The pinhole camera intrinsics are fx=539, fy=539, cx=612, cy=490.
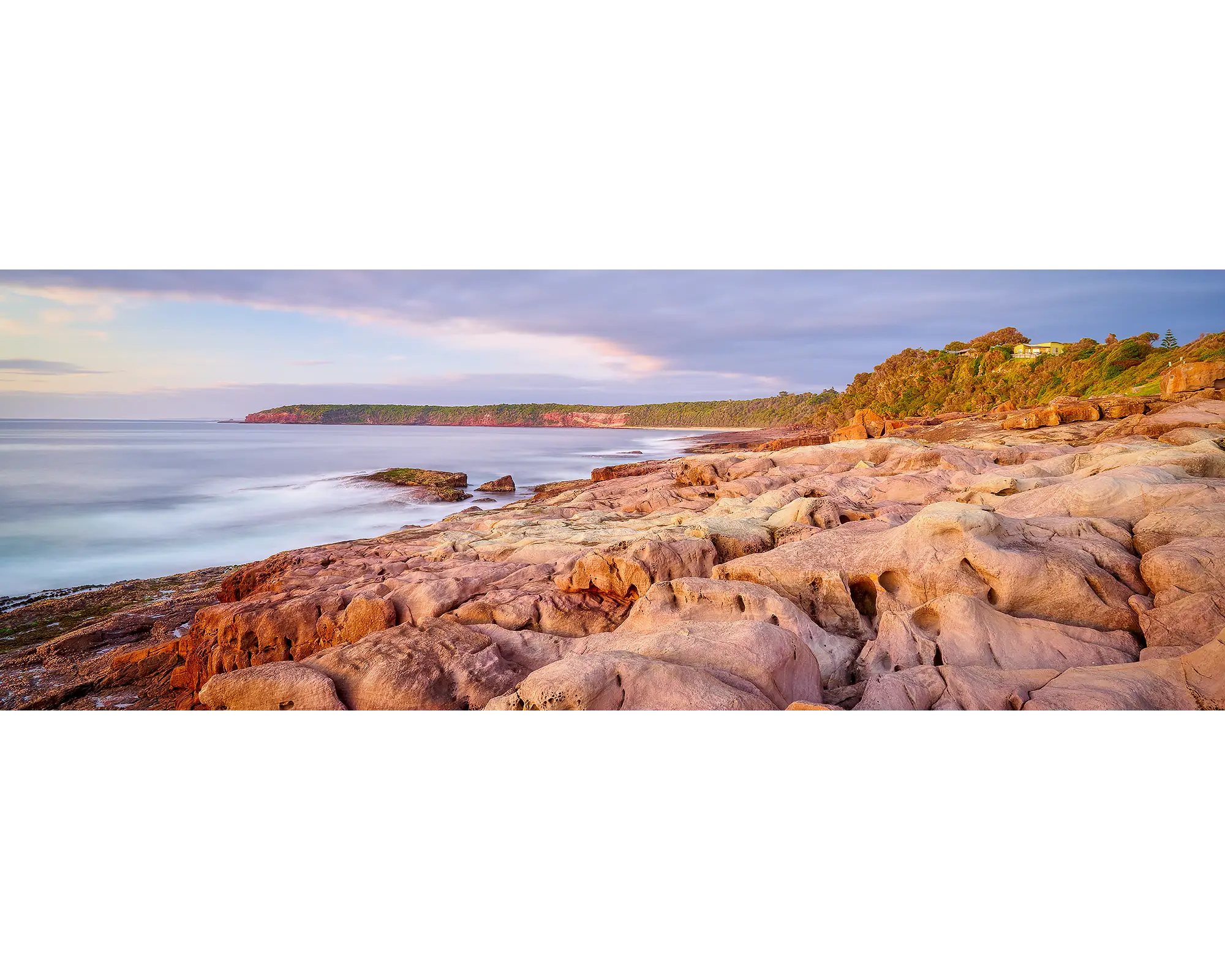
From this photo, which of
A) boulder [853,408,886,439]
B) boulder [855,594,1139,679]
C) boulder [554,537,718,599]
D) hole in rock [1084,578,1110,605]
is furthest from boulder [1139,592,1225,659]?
boulder [853,408,886,439]

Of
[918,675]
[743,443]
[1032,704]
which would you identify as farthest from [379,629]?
[743,443]

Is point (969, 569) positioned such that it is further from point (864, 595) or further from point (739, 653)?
point (739, 653)

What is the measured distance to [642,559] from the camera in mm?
4277

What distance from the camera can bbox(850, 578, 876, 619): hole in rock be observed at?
3938 millimetres

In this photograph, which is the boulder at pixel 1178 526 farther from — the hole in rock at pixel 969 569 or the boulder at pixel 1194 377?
the boulder at pixel 1194 377

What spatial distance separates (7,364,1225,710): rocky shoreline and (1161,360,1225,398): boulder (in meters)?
0.88

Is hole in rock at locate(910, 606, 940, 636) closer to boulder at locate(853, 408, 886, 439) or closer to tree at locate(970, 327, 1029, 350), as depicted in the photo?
tree at locate(970, 327, 1029, 350)

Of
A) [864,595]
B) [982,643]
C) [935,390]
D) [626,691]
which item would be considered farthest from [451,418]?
[935,390]

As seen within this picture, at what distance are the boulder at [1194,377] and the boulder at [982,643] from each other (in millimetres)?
5363

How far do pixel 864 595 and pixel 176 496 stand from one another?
783cm

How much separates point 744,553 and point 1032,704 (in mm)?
2321

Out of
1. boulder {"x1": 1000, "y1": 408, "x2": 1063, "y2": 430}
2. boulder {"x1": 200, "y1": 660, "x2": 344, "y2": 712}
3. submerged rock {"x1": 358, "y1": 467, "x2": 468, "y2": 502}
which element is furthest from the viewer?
submerged rock {"x1": 358, "y1": 467, "x2": 468, "y2": 502}

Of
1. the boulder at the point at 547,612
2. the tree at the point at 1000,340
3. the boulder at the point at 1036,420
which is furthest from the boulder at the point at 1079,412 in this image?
the boulder at the point at 547,612
